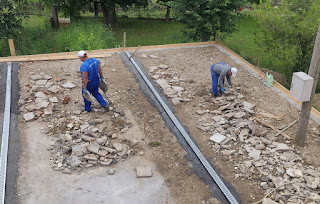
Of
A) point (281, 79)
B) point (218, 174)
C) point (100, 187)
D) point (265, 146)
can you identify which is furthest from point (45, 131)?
point (281, 79)

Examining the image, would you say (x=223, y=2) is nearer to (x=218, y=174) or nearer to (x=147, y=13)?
(x=218, y=174)

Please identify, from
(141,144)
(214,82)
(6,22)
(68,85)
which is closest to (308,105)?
(214,82)

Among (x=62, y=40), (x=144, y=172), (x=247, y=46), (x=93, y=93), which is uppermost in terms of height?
(x=62, y=40)

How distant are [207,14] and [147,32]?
7.16 metres

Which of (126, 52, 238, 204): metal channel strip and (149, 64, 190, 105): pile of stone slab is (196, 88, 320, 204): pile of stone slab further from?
(149, 64, 190, 105): pile of stone slab

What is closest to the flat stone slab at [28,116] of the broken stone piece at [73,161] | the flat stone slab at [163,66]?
the broken stone piece at [73,161]

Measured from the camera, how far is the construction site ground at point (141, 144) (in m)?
5.74

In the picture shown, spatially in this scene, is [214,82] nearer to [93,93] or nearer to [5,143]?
[93,93]

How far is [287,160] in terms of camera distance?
6473 mm

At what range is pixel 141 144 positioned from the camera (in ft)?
23.1

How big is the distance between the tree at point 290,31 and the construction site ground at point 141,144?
1.69 metres

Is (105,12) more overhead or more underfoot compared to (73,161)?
more overhead

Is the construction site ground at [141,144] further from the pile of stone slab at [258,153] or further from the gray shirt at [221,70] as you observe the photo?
the gray shirt at [221,70]

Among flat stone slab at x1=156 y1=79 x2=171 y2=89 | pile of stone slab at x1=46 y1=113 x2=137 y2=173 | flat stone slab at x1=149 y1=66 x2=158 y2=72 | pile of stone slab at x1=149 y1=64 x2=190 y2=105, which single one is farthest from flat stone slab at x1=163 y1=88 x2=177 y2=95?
pile of stone slab at x1=46 y1=113 x2=137 y2=173
